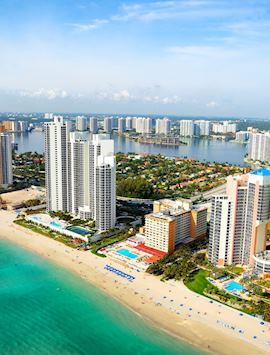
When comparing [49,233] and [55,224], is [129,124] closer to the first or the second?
[55,224]

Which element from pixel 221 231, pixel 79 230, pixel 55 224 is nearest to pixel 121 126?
pixel 55 224

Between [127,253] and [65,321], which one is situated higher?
[127,253]

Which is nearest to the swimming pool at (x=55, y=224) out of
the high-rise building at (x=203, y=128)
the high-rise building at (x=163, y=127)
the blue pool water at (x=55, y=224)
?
the blue pool water at (x=55, y=224)

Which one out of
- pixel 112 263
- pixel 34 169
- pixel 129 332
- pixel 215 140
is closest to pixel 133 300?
pixel 129 332

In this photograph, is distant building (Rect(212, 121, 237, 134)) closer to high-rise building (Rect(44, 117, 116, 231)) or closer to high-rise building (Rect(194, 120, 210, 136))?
high-rise building (Rect(194, 120, 210, 136))

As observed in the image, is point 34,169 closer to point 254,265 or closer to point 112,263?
point 112,263

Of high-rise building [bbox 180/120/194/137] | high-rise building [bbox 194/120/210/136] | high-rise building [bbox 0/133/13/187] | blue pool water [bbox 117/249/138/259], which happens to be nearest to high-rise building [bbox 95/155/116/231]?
blue pool water [bbox 117/249/138/259]
